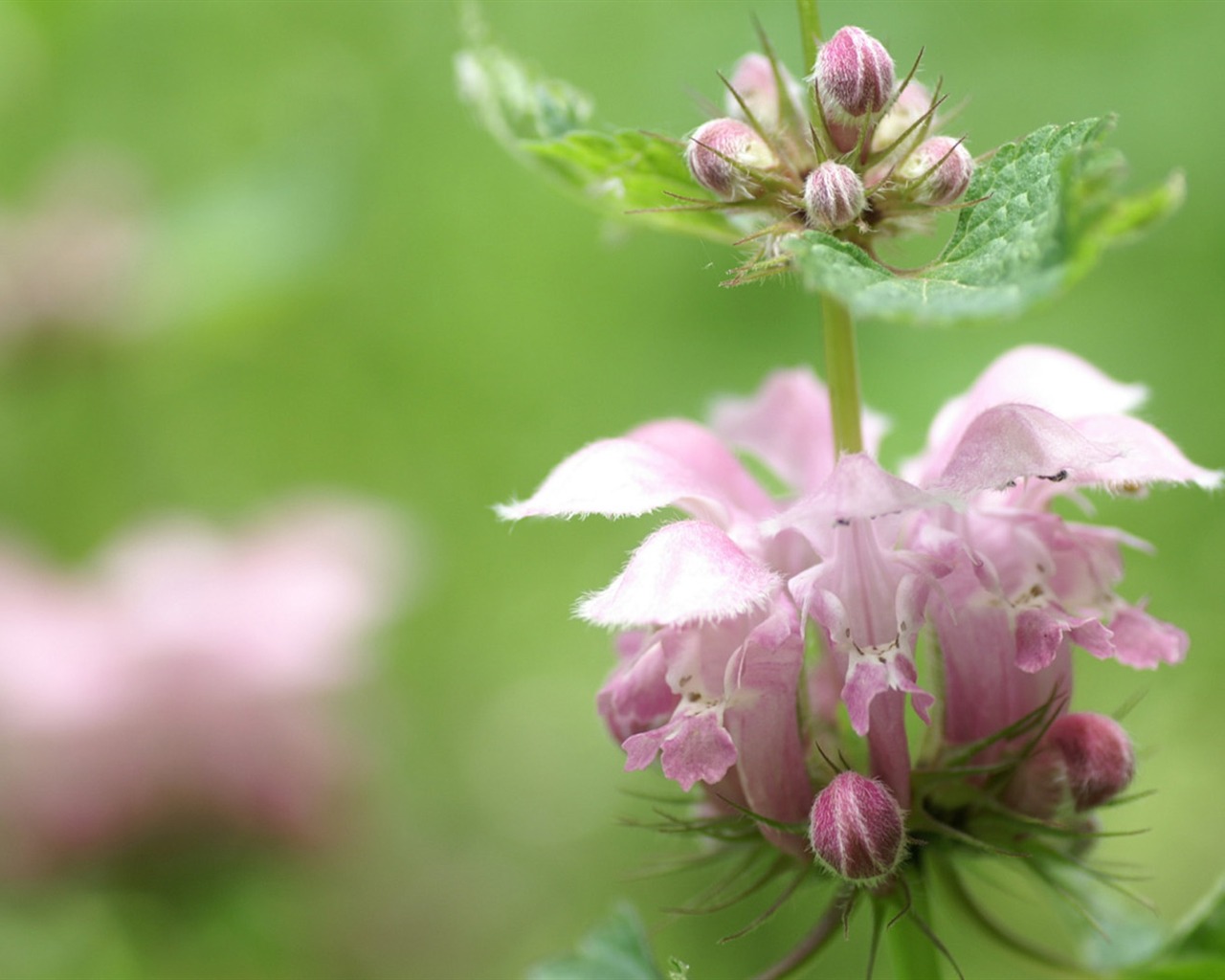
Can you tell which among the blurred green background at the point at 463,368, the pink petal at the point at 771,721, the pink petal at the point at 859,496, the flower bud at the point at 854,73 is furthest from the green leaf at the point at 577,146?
the blurred green background at the point at 463,368

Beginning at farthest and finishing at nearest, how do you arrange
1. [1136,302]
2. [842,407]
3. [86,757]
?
[1136,302] < [86,757] < [842,407]

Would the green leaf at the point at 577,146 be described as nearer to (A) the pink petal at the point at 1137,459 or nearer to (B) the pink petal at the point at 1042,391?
(B) the pink petal at the point at 1042,391

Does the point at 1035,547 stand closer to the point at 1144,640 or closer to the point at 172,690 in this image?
the point at 1144,640

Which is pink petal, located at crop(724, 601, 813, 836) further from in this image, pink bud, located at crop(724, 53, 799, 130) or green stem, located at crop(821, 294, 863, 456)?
pink bud, located at crop(724, 53, 799, 130)

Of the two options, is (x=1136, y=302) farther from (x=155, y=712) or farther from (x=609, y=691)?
(x=609, y=691)

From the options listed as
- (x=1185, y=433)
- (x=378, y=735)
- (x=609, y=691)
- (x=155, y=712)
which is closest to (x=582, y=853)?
(x=378, y=735)

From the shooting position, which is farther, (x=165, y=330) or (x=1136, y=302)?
(x=1136, y=302)

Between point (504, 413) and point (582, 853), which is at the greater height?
point (504, 413)
